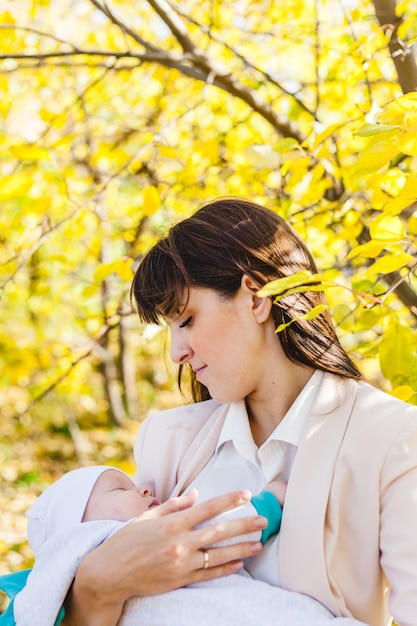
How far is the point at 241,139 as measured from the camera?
10.3 ft

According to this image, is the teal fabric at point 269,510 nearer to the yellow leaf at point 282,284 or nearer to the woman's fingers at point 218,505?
the woman's fingers at point 218,505

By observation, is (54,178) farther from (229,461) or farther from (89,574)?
(89,574)

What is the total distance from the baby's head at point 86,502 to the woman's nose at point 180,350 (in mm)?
318

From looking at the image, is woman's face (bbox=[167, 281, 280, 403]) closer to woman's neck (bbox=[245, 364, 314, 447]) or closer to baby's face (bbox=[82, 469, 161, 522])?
woman's neck (bbox=[245, 364, 314, 447])

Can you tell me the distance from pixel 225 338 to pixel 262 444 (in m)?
0.27

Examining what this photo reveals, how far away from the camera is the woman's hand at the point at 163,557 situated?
1.42m

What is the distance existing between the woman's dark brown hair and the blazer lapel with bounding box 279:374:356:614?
130 millimetres

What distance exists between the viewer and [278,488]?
1524 millimetres

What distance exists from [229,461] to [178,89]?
226 centimetres

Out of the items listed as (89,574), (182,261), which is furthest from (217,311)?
(89,574)

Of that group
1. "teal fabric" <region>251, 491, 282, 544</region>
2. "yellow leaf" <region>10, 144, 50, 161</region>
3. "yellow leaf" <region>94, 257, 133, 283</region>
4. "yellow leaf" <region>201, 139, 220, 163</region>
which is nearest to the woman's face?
"teal fabric" <region>251, 491, 282, 544</region>

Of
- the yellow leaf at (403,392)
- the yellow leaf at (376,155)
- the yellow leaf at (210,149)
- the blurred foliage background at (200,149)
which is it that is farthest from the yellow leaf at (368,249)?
the yellow leaf at (210,149)

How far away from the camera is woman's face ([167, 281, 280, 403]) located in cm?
161

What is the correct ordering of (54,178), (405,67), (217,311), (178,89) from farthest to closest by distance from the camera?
(178,89)
(54,178)
(405,67)
(217,311)
